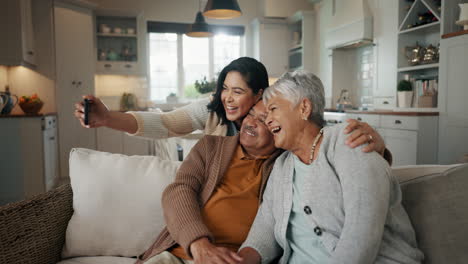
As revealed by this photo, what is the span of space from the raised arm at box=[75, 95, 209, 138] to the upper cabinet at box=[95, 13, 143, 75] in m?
4.79

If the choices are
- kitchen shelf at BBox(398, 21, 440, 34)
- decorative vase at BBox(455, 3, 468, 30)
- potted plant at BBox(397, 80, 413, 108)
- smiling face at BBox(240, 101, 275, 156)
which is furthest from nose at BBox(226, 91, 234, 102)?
potted plant at BBox(397, 80, 413, 108)

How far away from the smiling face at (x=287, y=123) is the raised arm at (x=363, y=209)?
0.25 m

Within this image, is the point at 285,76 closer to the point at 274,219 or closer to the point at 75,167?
the point at 274,219

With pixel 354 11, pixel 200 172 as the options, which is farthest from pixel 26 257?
pixel 354 11

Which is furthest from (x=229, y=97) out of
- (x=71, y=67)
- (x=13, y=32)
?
(x=71, y=67)

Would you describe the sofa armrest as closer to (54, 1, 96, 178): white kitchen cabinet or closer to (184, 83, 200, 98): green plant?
(54, 1, 96, 178): white kitchen cabinet

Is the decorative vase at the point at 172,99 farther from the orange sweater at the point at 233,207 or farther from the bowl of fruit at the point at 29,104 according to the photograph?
the orange sweater at the point at 233,207

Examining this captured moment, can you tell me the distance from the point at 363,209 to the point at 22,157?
4.33 m

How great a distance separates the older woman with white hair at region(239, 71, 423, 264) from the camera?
1.01 meters

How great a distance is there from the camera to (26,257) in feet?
4.46

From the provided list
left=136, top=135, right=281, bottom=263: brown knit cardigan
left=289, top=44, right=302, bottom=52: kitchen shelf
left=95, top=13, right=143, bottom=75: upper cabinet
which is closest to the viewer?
left=136, top=135, right=281, bottom=263: brown knit cardigan

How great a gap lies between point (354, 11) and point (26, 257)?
5271mm

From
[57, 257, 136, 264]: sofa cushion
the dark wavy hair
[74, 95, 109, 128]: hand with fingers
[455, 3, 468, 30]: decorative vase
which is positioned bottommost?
[57, 257, 136, 264]: sofa cushion

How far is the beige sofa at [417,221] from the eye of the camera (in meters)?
1.18
